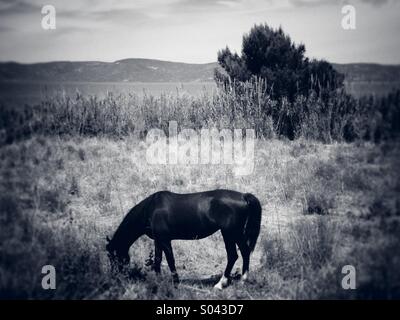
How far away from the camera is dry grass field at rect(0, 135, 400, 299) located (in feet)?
13.8

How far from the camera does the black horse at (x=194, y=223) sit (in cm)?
468

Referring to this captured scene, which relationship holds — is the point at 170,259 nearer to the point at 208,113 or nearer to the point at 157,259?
the point at 157,259

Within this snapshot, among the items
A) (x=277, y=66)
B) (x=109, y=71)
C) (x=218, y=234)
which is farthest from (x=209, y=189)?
(x=109, y=71)

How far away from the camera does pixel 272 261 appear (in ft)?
16.7

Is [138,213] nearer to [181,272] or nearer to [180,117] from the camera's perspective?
[181,272]

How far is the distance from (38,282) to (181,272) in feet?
6.67

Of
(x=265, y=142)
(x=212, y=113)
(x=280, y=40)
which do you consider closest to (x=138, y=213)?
(x=265, y=142)

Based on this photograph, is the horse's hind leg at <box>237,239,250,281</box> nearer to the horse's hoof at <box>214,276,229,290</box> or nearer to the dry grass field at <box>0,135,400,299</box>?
the dry grass field at <box>0,135,400,299</box>

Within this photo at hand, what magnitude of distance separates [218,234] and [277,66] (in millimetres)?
9119

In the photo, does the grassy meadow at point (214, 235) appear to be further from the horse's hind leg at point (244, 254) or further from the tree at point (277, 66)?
the tree at point (277, 66)

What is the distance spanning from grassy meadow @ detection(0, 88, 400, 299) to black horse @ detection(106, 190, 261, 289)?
26 centimetres

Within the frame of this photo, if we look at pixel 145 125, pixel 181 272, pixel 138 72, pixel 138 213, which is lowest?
pixel 181 272

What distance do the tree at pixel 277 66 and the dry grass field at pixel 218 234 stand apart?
517 cm

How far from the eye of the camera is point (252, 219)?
479 cm
